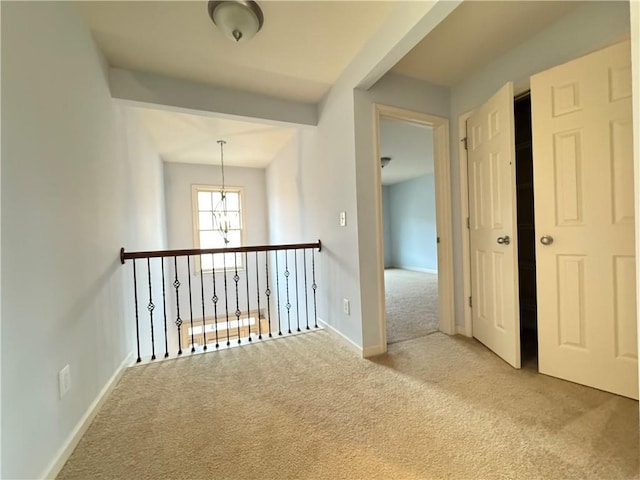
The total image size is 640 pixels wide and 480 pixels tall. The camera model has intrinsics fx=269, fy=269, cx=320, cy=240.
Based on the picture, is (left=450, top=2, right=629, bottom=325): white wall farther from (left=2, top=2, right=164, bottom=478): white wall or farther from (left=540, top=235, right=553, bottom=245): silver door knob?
(left=2, top=2, right=164, bottom=478): white wall

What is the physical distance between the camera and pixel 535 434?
1.27m

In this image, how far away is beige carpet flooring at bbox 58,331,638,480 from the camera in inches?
44.6

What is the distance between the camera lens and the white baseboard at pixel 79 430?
3.77 ft

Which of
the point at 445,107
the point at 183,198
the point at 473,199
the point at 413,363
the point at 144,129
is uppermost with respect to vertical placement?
the point at 144,129

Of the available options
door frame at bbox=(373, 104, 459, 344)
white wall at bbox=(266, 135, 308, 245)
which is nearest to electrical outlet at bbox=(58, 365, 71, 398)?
door frame at bbox=(373, 104, 459, 344)

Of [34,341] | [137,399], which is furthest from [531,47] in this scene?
[137,399]

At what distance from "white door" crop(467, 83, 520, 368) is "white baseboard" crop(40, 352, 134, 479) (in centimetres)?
260

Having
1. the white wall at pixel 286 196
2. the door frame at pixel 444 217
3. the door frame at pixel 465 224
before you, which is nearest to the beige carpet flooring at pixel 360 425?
the door frame at pixel 465 224

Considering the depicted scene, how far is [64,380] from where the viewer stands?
1.29 metres

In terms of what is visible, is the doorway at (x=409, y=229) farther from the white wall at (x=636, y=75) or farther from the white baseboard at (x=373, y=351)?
the white wall at (x=636, y=75)

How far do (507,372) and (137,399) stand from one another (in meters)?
2.42

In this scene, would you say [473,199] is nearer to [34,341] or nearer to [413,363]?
[413,363]

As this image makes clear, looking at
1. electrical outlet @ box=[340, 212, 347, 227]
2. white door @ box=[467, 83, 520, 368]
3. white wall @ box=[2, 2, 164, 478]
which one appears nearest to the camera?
white wall @ box=[2, 2, 164, 478]

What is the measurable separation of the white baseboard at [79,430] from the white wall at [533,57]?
2765 mm
